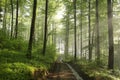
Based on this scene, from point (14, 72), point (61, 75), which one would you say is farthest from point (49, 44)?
point (14, 72)

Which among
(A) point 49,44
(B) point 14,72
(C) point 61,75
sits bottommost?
(C) point 61,75

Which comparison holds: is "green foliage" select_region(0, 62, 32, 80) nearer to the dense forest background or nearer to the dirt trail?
the dense forest background

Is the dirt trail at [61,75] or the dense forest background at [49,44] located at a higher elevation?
the dense forest background at [49,44]

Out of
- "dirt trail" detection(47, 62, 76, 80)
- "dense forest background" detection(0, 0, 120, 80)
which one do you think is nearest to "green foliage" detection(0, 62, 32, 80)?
"dense forest background" detection(0, 0, 120, 80)

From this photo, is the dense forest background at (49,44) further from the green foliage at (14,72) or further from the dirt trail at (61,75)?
the dirt trail at (61,75)

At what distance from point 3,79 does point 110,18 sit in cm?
1253

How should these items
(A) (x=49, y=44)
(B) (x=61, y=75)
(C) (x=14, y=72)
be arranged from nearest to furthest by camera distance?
(C) (x=14, y=72)
(B) (x=61, y=75)
(A) (x=49, y=44)

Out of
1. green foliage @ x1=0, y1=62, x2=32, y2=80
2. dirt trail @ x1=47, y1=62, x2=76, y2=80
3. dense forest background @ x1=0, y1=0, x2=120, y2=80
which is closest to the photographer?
green foliage @ x1=0, y1=62, x2=32, y2=80

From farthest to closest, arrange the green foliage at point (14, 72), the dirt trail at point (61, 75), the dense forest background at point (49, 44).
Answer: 1. the dirt trail at point (61, 75)
2. the dense forest background at point (49, 44)
3. the green foliage at point (14, 72)

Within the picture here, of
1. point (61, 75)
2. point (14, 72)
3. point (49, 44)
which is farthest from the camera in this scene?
point (49, 44)

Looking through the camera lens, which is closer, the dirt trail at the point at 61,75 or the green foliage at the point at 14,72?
the green foliage at the point at 14,72

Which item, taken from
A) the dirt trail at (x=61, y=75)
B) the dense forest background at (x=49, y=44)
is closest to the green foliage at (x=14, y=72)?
the dense forest background at (x=49, y=44)

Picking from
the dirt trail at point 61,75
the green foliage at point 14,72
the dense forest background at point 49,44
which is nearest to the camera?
the green foliage at point 14,72

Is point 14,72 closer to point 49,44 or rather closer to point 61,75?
point 61,75
